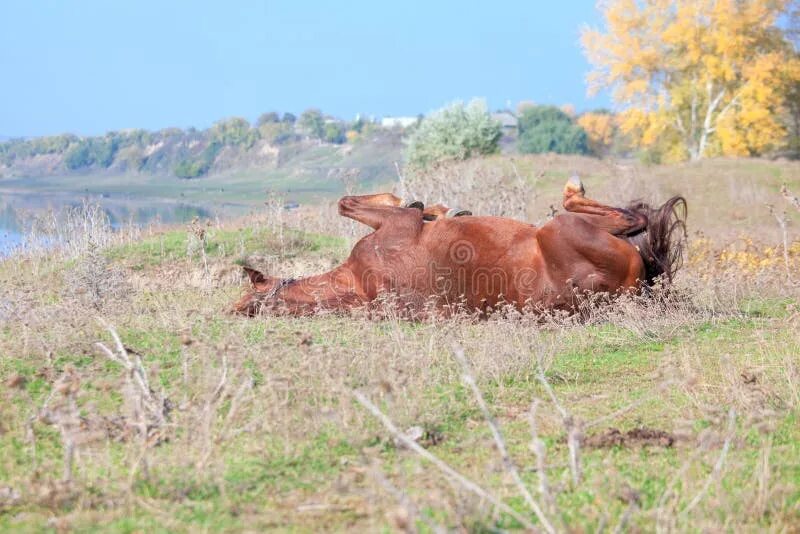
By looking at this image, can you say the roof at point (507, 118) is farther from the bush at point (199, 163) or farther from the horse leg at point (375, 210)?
the horse leg at point (375, 210)

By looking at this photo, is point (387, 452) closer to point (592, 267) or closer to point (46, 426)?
point (46, 426)

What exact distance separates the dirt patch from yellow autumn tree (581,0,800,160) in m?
50.9

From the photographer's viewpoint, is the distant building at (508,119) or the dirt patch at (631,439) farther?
the distant building at (508,119)

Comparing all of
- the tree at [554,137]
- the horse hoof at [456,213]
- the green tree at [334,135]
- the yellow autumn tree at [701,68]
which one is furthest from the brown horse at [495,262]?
the green tree at [334,135]

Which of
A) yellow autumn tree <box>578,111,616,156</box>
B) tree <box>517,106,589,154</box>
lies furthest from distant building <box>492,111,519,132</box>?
tree <box>517,106,589,154</box>

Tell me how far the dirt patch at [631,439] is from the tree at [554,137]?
285ft

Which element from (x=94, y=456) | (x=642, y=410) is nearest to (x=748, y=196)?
(x=642, y=410)

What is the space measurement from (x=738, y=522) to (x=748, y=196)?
30.2 metres

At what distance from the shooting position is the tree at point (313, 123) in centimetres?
12490

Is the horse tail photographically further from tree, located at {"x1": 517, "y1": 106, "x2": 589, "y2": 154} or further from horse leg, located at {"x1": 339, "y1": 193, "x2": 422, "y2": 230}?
tree, located at {"x1": 517, "y1": 106, "x2": 589, "y2": 154}

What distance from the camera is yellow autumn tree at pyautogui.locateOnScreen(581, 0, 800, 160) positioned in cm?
5306

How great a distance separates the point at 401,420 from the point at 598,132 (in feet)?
318

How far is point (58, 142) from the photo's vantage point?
10481cm

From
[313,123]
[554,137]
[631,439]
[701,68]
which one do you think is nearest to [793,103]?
[701,68]
